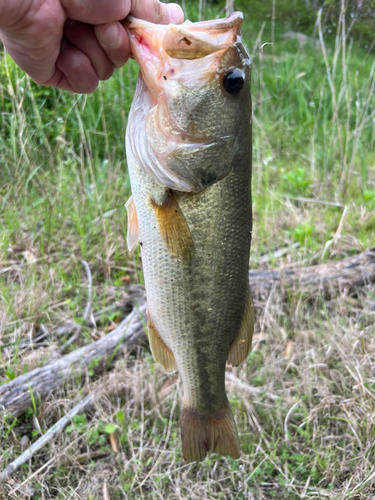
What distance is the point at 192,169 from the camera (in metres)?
1.39

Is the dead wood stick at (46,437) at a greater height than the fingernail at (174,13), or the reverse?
the fingernail at (174,13)

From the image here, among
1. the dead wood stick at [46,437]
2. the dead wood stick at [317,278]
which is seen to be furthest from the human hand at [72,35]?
the dead wood stick at [317,278]

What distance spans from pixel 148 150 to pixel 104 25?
18.5 inches

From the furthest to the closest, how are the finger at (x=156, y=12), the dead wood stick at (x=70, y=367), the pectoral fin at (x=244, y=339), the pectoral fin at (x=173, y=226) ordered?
the dead wood stick at (x=70, y=367) → the pectoral fin at (x=244, y=339) → the finger at (x=156, y=12) → the pectoral fin at (x=173, y=226)

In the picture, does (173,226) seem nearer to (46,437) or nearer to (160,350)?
(160,350)

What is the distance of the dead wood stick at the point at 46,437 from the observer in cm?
190

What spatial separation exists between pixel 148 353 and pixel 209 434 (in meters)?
0.93

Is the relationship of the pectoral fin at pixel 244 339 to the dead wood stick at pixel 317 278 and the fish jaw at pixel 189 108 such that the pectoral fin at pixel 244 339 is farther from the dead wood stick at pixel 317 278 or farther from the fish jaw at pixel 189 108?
the dead wood stick at pixel 317 278

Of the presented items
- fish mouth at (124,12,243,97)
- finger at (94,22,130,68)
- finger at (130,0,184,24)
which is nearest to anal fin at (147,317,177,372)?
fish mouth at (124,12,243,97)

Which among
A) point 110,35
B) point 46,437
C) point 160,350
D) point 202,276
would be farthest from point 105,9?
point 46,437

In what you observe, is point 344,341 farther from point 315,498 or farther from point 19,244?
point 19,244

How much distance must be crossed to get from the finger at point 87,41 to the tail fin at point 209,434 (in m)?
1.49

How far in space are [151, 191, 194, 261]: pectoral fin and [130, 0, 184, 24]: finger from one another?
70cm

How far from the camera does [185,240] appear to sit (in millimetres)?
1415
